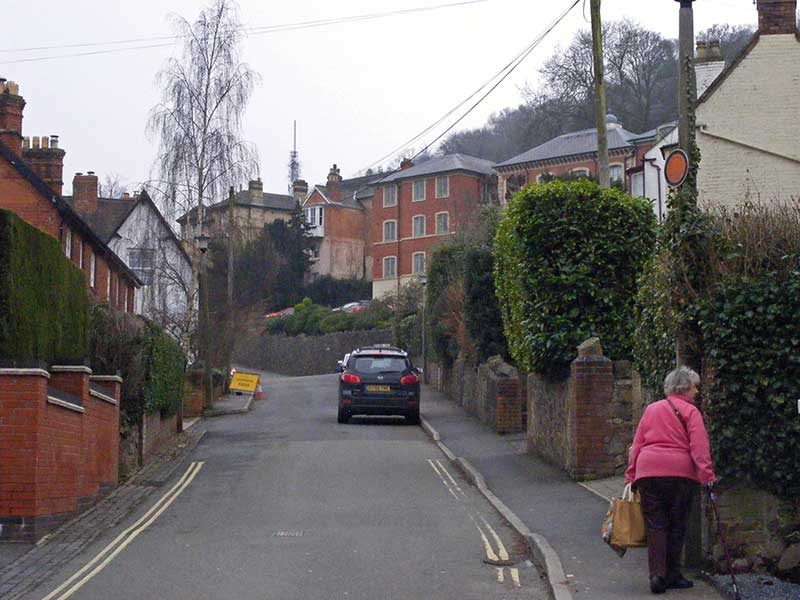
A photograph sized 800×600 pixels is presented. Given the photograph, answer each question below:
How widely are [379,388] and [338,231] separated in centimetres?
6601

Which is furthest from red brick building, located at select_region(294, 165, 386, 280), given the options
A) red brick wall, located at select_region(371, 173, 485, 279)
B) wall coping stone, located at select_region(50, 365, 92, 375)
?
wall coping stone, located at select_region(50, 365, 92, 375)

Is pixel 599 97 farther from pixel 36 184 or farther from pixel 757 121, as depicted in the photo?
pixel 36 184

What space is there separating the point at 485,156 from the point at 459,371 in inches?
2380

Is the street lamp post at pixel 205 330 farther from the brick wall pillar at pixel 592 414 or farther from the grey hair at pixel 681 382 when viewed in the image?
the grey hair at pixel 681 382

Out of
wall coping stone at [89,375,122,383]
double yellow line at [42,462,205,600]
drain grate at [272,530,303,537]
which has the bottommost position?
double yellow line at [42,462,205,600]

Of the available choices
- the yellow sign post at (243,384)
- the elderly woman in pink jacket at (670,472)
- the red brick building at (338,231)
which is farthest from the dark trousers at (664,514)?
the red brick building at (338,231)

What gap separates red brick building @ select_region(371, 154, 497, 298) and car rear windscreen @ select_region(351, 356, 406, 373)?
44.9 m

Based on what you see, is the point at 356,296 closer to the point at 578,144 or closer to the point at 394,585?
the point at 578,144

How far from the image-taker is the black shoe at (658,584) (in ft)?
27.9

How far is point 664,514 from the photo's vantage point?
337 inches

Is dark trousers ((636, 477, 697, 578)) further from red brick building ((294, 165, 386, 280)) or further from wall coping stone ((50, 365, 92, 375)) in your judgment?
red brick building ((294, 165, 386, 280))

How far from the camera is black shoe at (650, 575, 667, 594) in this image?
8516 mm

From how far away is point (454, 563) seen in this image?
34.3ft

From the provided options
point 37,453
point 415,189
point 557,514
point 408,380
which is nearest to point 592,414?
point 557,514
